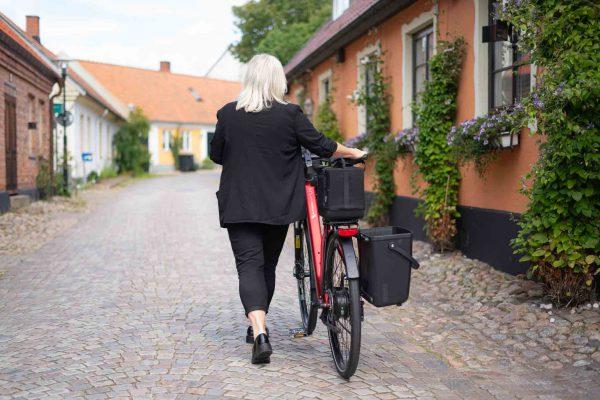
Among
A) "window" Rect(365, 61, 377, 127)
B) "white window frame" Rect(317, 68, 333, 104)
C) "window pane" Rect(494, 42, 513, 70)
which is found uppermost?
"white window frame" Rect(317, 68, 333, 104)

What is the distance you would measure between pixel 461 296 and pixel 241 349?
2.59m

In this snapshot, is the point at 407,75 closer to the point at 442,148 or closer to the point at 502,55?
the point at 442,148

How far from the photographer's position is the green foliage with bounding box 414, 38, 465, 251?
26.7 feet

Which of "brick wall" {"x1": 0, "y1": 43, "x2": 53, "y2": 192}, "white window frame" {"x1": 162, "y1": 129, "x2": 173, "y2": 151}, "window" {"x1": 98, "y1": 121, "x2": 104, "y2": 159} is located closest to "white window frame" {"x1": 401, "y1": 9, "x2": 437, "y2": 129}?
"brick wall" {"x1": 0, "y1": 43, "x2": 53, "y2": 192}

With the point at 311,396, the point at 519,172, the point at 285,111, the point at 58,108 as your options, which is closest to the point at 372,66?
the point at 519,172

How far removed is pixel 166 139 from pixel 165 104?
2865 millimetres

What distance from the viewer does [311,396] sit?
11.7ft

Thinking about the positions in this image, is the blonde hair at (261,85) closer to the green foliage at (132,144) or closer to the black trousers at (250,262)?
the black trousers at (250,262)

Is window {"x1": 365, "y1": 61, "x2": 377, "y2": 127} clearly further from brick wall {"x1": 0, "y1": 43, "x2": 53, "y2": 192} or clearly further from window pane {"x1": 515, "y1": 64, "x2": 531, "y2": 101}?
brick wall {"x1": 0, "y1": 43, "x2": 53, "y2": 192}

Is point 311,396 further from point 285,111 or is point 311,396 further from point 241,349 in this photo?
point 285,111

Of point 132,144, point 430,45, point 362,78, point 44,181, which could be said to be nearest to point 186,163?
point 132,144

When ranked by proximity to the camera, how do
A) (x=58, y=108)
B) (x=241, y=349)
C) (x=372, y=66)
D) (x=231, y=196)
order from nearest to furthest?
(x=231, y=196)
(x=241, y=349)
(x=372, y=66)
(x=58, y=108)

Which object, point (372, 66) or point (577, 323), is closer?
point (577, 323)

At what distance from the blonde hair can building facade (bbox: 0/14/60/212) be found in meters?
9.88
